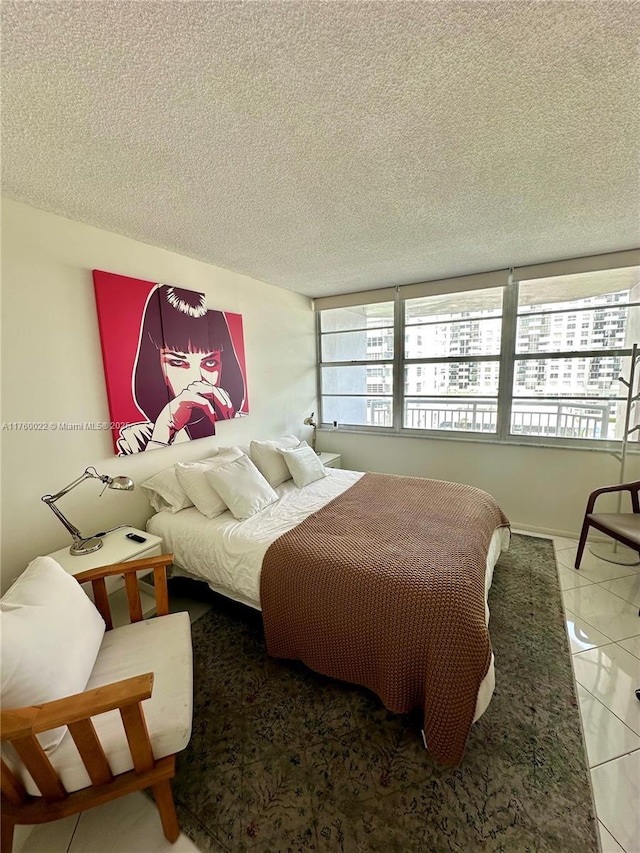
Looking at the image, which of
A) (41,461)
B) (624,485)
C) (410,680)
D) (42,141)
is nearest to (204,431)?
(41,461)

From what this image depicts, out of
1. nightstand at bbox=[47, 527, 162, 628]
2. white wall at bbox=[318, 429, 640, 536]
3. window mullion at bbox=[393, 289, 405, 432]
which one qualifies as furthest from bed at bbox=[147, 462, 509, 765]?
window mullion at bbox=[393, 289, 405, 432]

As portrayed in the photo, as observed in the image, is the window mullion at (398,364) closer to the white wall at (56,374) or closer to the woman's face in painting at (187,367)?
the woman's face in painting at (187,367)

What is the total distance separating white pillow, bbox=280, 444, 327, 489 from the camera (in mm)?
2898

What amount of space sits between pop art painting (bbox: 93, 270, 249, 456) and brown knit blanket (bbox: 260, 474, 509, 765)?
1298 millimetres

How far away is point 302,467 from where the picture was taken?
2.92 metres

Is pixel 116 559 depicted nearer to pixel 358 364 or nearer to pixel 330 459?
pixel 330 459

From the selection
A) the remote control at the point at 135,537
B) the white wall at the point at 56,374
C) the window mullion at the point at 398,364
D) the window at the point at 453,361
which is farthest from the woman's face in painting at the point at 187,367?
the window at the point at 453,361

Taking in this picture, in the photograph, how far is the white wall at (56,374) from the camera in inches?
68.4

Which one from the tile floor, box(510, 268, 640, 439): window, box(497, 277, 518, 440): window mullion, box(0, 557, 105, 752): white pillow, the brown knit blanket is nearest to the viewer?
box(0, 557, 105, 752): white pillow

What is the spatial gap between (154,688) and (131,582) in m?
0.51

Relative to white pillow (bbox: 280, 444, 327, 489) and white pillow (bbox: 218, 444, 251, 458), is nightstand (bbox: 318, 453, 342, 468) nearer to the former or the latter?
white pillow (bbox: 280, 444, 327, 489)

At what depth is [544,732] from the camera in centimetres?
146

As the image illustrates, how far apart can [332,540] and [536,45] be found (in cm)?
209

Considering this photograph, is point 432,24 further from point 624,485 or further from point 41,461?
point 624,485
